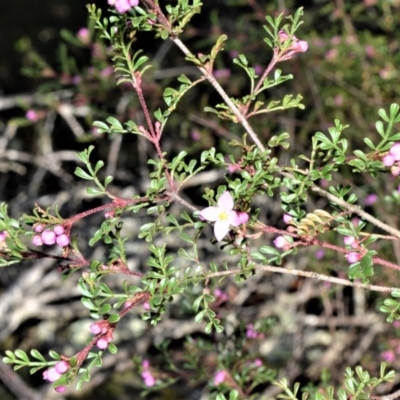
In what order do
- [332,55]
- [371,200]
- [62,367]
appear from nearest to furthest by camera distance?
[62,367]
[371,200]
[332,55]

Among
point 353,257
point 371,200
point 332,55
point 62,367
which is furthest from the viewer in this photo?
point 332,55

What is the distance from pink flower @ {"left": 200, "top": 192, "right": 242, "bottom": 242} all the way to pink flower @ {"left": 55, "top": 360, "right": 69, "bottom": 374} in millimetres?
363

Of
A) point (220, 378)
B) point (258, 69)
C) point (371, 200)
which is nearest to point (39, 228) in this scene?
point (220, 378)

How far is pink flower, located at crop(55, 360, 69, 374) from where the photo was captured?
3.63 feet

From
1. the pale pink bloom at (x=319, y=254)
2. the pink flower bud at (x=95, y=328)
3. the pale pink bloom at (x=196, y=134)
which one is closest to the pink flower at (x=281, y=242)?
the pink flower bud at (x=95, y=328)

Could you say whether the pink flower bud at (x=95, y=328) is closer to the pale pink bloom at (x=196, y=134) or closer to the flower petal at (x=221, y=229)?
the flower petal at (x=221, y=229)

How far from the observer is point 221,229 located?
3.77 feet

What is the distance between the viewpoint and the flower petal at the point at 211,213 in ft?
3.77

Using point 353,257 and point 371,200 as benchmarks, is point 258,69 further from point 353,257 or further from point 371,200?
point 353,257

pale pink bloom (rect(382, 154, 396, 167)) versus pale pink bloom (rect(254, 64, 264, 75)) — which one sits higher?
pale pink bloom (rect(382, 154, 396, 167))

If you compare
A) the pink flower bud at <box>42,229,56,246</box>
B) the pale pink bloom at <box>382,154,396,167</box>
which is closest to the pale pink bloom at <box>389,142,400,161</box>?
the pale pink bloom at <box>382,154,396,167</box>

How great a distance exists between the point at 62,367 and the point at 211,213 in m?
0.39

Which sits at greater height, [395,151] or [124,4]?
[124,4]

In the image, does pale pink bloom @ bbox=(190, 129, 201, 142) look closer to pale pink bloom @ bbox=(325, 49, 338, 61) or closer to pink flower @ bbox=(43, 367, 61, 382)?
pale pink bloom @ bbox=(325, 49, 338, 61)
